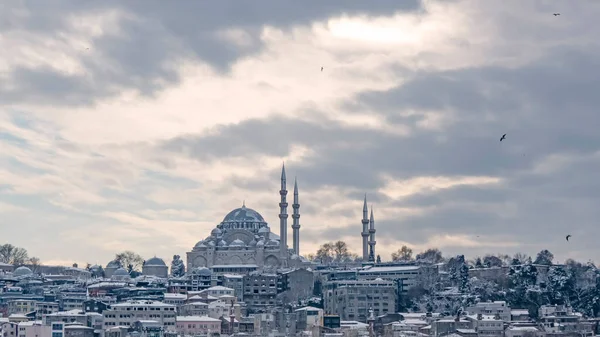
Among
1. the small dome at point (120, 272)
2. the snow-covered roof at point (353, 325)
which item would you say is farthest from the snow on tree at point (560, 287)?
the small dome at point (120, 272)

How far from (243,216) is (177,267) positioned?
323 inches

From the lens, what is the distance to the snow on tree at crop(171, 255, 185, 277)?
129 metres

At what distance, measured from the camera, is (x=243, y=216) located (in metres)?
134

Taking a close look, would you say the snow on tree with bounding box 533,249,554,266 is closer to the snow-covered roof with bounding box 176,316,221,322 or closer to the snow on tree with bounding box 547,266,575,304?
the snow on tree with bounding box 547,266,575,304

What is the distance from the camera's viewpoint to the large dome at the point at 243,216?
13375cm

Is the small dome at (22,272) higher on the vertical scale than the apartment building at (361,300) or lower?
higher

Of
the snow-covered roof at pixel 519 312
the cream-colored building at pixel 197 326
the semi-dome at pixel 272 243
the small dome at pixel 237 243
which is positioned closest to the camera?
the cream-colored building at pixel 197 326

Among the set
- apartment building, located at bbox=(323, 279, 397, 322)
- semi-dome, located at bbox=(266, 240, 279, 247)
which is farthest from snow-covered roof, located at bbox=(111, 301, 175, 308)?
semi-dome, located at bbox=(266, 240, 279, 247)

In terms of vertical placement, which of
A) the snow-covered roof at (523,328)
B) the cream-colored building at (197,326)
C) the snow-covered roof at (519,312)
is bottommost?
the snow-covered roof at (523,328)

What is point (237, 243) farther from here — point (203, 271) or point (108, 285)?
point (108, 285)

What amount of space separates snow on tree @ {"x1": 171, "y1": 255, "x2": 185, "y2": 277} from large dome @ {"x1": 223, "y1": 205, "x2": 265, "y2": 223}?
581 cm

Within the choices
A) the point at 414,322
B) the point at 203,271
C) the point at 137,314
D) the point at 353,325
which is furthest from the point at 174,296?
the point at 414,322

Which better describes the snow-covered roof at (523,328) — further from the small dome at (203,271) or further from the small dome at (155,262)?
the small dome at (155,262)

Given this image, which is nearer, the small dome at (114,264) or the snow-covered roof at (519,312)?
the snow-covered roof at (519,312)
